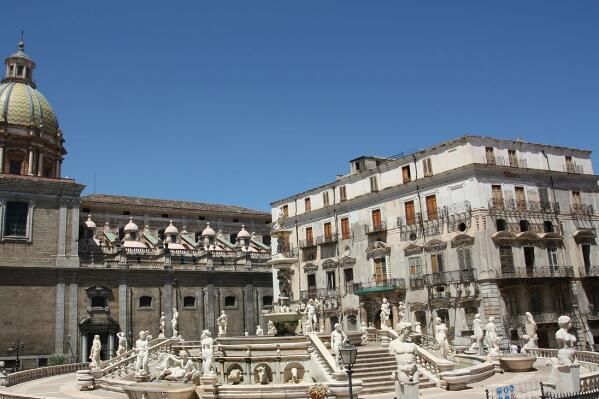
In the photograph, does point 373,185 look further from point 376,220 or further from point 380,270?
point 380,270

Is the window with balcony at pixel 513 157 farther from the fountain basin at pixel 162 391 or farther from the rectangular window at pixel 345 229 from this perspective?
the fountain basin at pixel 162 391

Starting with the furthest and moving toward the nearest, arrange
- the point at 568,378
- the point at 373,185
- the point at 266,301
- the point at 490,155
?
1. the point at 266,301
2. the point at 373,185
3. the point at 490,155
4. the point at 568,378

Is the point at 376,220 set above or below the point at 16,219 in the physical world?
below

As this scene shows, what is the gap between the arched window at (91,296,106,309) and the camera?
44156mm

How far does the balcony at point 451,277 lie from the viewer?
108ft

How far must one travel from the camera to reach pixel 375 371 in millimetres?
21141

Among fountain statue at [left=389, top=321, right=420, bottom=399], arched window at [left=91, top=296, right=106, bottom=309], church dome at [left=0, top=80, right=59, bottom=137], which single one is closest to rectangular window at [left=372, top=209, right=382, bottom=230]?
arched window at [left=91, top=296, right=106, bottom=309]

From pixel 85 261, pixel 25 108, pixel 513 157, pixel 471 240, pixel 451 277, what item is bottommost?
pixel 451 277

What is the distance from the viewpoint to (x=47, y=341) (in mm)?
41156

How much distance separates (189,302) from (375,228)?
18.9 meters

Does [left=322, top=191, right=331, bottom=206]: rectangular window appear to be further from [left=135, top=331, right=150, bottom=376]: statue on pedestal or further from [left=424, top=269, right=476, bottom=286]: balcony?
[left=135, top=331, right=150, bottom=376]: statue on pedestal

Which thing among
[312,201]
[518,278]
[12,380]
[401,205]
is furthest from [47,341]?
[518,278]

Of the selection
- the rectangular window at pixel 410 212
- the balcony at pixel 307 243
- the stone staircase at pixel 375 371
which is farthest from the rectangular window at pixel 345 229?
the stone staircase at pixel 375 371

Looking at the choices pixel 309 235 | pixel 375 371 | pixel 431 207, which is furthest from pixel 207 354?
pixel 309 235
